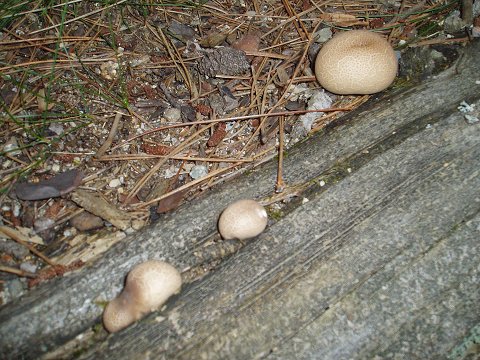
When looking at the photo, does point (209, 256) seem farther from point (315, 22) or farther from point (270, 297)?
point (315, 22)

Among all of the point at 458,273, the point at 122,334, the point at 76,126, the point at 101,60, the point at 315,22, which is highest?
the point at 315,22

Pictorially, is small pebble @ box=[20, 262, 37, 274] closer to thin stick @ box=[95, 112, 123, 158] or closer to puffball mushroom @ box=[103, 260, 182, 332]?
puffball mushroom @ box=[103, 260, 182, 332]

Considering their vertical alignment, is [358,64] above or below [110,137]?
above

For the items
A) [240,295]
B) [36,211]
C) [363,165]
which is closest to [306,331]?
[240,295]

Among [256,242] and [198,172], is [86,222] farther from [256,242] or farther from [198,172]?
[256,242]

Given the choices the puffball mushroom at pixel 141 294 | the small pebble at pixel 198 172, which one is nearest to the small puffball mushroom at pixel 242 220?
the puffball mushroom at pixel 141 294

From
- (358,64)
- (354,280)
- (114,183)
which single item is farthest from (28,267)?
(358,64)
